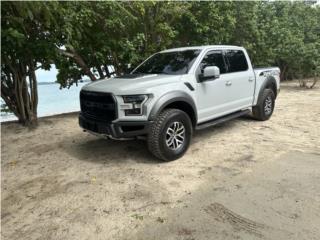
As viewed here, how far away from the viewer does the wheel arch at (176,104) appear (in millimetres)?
4700

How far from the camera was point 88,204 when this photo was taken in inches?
151

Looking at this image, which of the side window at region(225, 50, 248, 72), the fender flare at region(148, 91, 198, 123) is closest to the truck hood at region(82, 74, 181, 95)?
the fender flare at region(148, 91, 198, 123)

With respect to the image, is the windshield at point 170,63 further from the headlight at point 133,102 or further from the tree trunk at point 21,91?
the tree trunk at point 21,91

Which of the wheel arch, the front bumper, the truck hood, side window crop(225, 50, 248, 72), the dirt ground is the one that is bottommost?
the dirt ground

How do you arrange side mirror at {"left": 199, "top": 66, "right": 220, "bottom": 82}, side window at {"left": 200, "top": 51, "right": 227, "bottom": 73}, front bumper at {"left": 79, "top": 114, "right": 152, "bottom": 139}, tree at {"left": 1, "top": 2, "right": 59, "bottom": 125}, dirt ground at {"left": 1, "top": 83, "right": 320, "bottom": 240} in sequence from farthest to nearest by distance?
tree at {"left": 1, "top": 2, "right": 59, "bottom": 125}
side window at {"left": 200, "top": 51, "right": 227, "bottom": 73}
side mirror at {"left": 199, "top": 66, "right": 220, "bottom": 82}
front bumper at {"left": 79, "top": 114, "right": 152, "bottom": 139}
dirt ground at {"left": 1, "top": 83, "right": 320, "bottom": 240}

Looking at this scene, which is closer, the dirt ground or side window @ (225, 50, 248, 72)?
the dirt ground

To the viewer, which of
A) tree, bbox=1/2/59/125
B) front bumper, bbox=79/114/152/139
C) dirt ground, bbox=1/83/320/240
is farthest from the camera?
tree, bbox=1/2/59/125

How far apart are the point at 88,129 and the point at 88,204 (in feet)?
5.42

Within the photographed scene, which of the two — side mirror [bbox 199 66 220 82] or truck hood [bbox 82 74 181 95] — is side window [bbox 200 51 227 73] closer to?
side mirror [bbox 199 66 220 82]

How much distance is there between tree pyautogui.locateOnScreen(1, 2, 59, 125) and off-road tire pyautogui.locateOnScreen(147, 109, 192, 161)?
3153mm

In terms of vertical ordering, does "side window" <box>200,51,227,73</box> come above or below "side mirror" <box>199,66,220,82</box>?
above

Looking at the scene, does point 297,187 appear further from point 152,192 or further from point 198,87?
point 198,87

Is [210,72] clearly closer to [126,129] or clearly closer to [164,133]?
[164,133]

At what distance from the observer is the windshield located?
5562 mm
